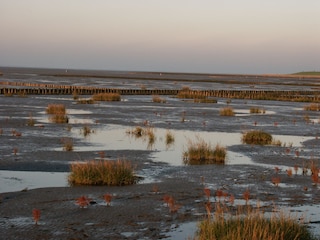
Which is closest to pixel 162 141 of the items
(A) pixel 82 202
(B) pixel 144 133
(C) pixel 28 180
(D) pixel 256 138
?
(B) pixel 144 133

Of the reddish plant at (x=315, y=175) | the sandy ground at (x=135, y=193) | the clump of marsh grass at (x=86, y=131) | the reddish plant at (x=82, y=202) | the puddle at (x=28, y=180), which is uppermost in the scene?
the reddish plant at (x=315, y=175)

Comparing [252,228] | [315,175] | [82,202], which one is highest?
[252,228]

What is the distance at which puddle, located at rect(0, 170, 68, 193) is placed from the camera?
1491cm

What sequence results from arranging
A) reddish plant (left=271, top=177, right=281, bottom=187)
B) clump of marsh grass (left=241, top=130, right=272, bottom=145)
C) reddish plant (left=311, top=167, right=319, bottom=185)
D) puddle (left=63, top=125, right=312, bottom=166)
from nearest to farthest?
reddish plant (left=271, top=177, right=281, bottom=187) → reddish plant (left=311, top=167, right=319, bottom=185) → puddle (left=63, top=125, right=312, bottom=166) → clump of marsh grass (left=241, top=130, right=272, bottom=145)

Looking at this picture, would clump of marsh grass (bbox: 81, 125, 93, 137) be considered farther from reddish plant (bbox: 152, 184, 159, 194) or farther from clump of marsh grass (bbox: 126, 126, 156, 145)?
reddish plant (bbox: 152, 184, 159, 194)

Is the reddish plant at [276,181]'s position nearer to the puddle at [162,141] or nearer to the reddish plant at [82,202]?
the puddle at [162,141]

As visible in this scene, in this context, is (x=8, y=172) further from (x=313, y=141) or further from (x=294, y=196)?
(x=313, y=141)

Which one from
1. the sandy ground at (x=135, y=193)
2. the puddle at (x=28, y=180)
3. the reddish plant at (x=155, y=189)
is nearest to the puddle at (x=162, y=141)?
the sandy ground at (x=135, y=193)

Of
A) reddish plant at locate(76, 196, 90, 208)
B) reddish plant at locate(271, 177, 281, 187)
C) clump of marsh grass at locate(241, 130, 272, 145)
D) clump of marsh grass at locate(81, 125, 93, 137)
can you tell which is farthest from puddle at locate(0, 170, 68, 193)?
clump of marsh grass at locate(241, 130, 272, 145)

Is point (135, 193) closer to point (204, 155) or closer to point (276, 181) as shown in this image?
point (276, 181)

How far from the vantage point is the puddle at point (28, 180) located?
1491cm

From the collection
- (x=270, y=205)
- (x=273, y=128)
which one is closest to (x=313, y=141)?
(x=273, y=128)

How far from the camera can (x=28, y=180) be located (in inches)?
626

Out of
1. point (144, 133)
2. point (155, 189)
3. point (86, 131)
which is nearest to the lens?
point (155, 189)
